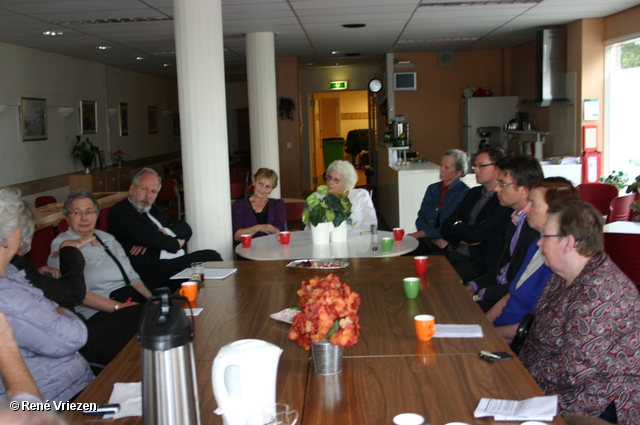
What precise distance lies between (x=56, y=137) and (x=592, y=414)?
9.44 m

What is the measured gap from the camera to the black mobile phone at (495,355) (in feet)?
6.81

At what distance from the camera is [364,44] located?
1029 centimetres

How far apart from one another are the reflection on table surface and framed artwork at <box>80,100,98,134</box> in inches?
286

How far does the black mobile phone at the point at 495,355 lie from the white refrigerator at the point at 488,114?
9.65 m

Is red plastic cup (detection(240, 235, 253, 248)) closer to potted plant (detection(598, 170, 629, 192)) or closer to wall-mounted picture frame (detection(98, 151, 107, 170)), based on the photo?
potted plant (detection(598, 170, 629, 192))

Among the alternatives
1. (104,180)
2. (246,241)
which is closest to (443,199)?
(246,241)

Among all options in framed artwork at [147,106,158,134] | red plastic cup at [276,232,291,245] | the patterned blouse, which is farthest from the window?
framed artwork at [147,106,158,134]

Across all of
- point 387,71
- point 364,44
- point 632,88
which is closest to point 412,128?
point 387,71

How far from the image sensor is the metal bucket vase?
198 cm

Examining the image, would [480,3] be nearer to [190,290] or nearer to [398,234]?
[398,234]

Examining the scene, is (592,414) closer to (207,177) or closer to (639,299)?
(639,299)

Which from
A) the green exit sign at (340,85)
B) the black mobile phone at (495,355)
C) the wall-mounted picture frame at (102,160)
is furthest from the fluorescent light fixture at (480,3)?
the green exit sign at (340,85)

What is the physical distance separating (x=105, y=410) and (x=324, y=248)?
2.56 m

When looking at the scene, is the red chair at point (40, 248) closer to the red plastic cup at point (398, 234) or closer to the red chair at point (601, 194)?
the red plastic cup at point (398, 234)
